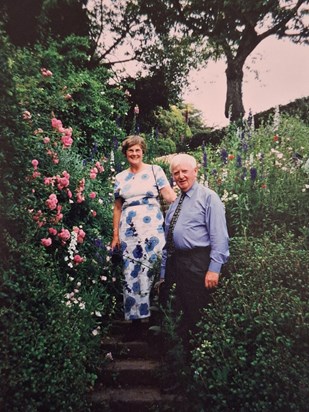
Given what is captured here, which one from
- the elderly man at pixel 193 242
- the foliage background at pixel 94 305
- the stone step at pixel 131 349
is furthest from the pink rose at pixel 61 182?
the stone step at pixel 131 349

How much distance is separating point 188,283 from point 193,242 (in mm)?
321

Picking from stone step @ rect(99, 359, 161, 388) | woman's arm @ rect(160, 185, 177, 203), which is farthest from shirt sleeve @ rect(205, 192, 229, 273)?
stone step @ rect(99, 359, 161, 388)

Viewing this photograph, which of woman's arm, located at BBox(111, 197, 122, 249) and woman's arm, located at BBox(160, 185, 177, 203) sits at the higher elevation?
woman's arm, located at BBox(160, 185, 177, 203)

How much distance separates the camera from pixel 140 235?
371cm

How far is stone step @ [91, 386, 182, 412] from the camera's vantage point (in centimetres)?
306

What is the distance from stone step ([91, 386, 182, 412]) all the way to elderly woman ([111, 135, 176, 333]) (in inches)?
25.2

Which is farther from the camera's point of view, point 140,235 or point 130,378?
point 140,235

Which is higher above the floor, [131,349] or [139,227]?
[139,227]

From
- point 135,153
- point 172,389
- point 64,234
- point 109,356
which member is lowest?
point 172,389

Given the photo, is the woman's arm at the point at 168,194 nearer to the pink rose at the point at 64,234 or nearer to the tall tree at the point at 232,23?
the pink rose at the point at 64,234

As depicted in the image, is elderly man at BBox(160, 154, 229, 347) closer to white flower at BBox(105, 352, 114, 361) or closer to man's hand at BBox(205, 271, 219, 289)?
man's hand at BBox(205, 271, 219, 289)

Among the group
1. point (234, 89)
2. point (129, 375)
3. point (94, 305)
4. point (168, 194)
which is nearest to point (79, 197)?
point (168, 194)

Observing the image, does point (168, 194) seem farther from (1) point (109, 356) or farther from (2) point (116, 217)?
(1) point (109, 356)

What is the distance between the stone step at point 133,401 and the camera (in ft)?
10.0
